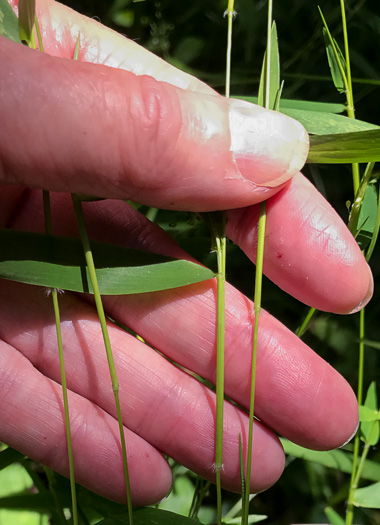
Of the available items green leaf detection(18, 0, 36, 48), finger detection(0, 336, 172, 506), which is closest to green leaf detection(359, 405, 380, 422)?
finger detection(0, 336, 172, 506)

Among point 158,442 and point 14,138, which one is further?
point 158,442

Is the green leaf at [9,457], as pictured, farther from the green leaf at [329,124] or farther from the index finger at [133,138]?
the green leaf at [329,124]

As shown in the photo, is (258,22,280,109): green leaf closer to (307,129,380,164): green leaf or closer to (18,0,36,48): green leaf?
(307,129,380,164): green leaf

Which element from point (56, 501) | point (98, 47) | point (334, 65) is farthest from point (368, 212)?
point (56, 501)

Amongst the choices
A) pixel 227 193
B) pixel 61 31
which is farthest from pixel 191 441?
pixel 61 31

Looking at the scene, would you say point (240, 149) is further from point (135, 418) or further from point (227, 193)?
point (135, 418)

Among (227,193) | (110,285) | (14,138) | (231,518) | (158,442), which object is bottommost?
(231,518)

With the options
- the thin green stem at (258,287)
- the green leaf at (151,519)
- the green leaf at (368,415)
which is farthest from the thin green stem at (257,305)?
the green leaf at (368,415)
